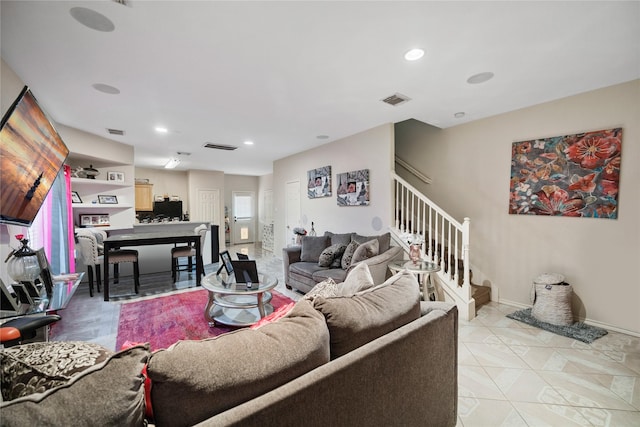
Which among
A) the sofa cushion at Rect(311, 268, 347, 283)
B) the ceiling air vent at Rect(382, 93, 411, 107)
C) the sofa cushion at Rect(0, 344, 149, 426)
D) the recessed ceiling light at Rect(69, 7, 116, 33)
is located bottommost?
the sofa cushion at Rect(311, 268, 347, 283)

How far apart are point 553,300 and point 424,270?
4.64ft

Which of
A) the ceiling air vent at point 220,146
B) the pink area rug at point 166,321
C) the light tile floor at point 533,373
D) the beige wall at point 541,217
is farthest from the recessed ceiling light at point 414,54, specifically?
the ceiling air vent at point 220,146

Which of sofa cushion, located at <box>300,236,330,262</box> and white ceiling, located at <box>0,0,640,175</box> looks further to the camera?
sofa cushion, located at <box>300,236,330,262</box>

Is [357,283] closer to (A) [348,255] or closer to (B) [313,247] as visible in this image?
(A) [348,255]

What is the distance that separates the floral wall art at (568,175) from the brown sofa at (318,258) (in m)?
1.72

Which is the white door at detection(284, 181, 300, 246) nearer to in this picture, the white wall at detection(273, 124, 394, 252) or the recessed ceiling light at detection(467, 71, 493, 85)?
the white wall at detection(273, 124, 394, 252)

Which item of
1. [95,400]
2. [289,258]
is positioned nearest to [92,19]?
[95,400]

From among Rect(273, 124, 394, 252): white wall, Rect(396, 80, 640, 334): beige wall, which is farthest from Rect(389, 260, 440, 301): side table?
Rect(396, 80, 640, 334): beige wall

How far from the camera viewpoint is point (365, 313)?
1.19m

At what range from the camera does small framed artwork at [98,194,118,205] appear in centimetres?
478

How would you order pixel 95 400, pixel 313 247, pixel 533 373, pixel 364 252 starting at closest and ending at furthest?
pixel 95 400 < pixel 533 373 < pixel 364 252 < pixel 313 247

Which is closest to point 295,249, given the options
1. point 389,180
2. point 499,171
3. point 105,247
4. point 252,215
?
point 389,180

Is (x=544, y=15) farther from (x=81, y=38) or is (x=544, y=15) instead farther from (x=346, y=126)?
(x=81, y=38)

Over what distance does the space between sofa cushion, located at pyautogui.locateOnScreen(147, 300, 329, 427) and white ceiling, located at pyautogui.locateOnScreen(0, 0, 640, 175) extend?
1.78 metres
